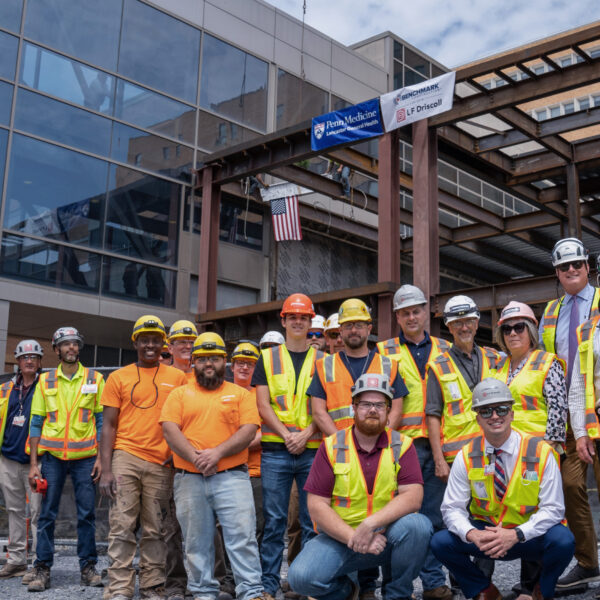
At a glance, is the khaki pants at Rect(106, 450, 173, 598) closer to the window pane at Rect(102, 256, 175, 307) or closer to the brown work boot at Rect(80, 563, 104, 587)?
the brown work boot at Rect(80, 563, 104, 587)

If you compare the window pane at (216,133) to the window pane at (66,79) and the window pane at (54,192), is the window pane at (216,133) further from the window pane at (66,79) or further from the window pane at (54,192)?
Result: the window pane at (54,192)

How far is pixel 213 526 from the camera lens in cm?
568

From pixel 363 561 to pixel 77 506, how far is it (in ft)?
10.6

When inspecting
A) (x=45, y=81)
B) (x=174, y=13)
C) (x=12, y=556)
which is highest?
(x=174, y=13)

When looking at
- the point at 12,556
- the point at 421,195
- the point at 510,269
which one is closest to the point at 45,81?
the point at 421,195

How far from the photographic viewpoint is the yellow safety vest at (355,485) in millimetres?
5031

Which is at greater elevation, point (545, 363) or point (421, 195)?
point (421, 195)

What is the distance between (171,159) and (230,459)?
53.9ft

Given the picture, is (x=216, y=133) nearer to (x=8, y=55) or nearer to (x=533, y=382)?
(x=8, y=55)

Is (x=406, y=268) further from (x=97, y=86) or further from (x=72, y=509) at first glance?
(x=72, y=509)

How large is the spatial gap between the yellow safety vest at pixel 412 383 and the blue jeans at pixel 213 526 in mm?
1384

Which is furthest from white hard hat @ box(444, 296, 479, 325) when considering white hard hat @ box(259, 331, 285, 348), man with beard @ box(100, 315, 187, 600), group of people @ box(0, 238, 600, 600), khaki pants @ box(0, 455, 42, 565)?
khaki pants @ box(0, 455, 42, 565)

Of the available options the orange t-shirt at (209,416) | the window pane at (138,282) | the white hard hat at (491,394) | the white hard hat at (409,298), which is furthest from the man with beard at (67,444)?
the window pane at (138,282)

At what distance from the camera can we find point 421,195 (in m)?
15.7
